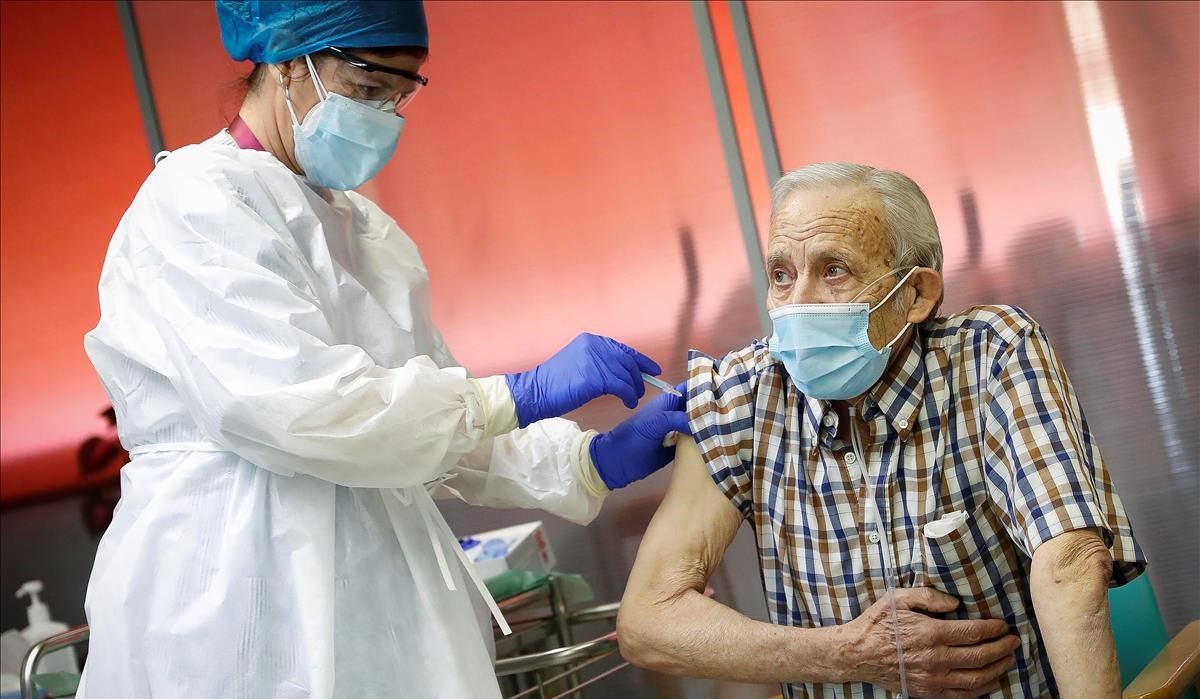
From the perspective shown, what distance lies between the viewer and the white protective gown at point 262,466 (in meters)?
1.52

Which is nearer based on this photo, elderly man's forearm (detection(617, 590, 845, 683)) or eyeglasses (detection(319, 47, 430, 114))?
elderly man's forearm (detection(617, 590, 845, 683))

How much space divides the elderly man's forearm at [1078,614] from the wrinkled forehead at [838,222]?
451mm

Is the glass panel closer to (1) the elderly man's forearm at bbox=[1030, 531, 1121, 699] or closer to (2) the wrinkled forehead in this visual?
(2) the wrinkled forehead

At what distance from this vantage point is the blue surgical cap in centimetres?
174

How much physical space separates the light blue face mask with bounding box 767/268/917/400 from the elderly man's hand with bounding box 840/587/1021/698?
286 mm

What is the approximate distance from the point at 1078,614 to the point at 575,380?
0.71m

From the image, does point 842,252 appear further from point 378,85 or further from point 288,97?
point 288,97

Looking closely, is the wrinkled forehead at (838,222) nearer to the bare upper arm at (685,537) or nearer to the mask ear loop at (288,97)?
the bare upper arm at (685,537)

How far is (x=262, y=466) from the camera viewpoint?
62.1 inches

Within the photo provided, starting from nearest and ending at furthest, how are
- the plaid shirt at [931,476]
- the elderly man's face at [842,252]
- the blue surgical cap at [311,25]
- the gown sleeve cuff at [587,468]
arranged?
the plaid shirt at [931,476], the elderly man's face at [842,252], the blue surgical cap at [311,25], the gown sleeve cuff at [587,468]

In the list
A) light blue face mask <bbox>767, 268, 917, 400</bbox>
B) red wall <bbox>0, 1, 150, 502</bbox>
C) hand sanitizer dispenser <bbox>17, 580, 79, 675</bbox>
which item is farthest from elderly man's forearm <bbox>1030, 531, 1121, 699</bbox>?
red wall <bbox>0, 1, 150, 502</bbox>

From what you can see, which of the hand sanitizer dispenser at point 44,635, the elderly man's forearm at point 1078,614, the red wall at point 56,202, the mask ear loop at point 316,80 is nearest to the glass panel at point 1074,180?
the elderly man's forearm at point 1078,614

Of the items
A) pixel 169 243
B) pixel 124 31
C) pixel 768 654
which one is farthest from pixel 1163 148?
pixel 124 31

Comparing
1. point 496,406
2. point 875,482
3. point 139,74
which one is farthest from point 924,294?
point 139,74
